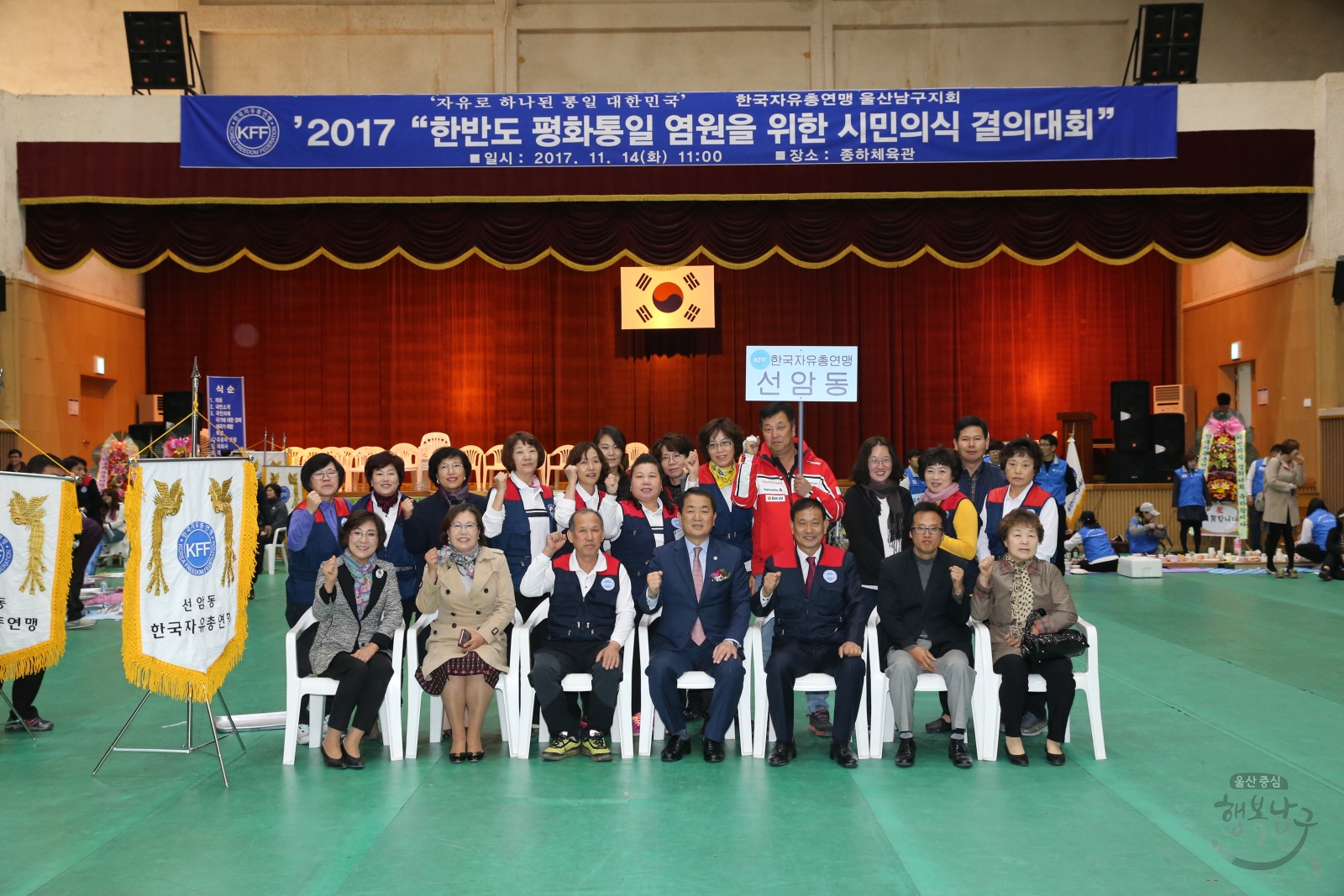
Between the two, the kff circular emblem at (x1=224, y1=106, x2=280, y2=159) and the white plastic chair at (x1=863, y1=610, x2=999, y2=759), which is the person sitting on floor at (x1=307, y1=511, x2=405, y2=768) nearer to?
the white plastic chair at (x1=863, y1=610, x2=999, y2=759)

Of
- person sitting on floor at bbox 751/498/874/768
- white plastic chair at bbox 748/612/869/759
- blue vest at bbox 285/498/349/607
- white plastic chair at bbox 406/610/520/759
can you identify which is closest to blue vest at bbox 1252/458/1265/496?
person sitting on floor at bbox 751/498/874/768

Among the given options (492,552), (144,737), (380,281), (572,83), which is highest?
(572,83)

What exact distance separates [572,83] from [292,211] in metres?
5.04

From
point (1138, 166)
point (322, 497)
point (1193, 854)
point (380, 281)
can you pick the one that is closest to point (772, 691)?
point (1193, 854)

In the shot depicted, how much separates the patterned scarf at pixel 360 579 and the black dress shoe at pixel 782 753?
182 centimetres

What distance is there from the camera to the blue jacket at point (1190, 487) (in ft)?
37.0

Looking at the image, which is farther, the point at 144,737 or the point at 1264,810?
the point at 144,737

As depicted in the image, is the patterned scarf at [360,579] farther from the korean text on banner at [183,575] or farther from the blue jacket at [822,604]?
the blue jacket at [822,604]

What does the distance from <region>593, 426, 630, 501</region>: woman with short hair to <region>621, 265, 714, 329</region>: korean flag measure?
10.6m

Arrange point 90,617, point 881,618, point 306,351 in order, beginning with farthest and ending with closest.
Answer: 1. point 306,351
2. point 90,617
3. point 881,618

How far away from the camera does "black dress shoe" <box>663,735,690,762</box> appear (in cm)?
436

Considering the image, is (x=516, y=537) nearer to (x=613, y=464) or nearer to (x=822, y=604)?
(x=613, y=464)

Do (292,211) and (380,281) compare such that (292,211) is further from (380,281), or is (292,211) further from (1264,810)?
(1264,810)

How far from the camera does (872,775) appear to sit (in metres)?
4.18
